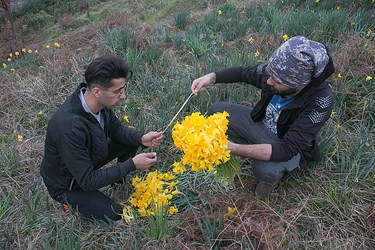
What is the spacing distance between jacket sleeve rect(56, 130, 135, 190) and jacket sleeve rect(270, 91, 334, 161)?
3.25ft

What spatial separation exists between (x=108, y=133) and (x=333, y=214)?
1692mm

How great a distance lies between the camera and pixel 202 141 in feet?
5.93

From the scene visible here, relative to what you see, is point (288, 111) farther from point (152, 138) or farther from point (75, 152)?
point (75, 152)

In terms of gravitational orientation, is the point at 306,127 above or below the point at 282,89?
below

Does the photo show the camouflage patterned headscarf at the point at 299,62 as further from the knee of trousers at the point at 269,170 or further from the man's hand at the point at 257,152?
the knee of trousers at the point at 269,170

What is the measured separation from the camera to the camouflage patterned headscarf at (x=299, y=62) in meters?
1.94

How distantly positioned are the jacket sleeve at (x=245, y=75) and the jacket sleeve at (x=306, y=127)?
56 cm

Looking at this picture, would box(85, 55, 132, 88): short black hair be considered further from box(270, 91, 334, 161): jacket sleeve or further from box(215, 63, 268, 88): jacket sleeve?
box(270, 91, 334, 161): jacket sleeve

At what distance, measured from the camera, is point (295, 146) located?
6.97ft

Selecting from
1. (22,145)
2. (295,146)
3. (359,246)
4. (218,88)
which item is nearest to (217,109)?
(218,88)

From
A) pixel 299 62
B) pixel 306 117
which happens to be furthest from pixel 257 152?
pixel 299 62

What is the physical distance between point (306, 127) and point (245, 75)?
76 centimetres

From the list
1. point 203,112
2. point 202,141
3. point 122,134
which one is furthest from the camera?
point 203,112

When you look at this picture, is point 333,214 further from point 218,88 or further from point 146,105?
point 146,105
